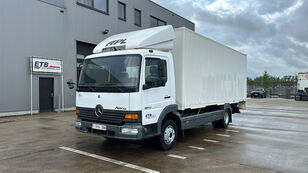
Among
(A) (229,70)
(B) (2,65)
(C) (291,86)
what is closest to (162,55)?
(A) (229,70)

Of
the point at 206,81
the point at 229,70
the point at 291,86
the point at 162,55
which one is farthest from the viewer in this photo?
the point at 291,86

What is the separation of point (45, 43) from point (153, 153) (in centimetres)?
1086

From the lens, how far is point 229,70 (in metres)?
9.45

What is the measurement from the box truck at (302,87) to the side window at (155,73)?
28286 mm

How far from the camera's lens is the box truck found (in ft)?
92.9

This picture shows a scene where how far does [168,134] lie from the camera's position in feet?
19.9

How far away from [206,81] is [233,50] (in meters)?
3.05

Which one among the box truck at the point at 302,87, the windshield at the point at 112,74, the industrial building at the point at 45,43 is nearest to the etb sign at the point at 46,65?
the industrial building at the point at 45,43

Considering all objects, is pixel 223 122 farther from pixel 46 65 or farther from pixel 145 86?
pixel 46 65

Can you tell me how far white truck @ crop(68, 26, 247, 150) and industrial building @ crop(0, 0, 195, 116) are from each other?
7989 millimetres

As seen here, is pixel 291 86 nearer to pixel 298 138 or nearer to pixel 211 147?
pixel 298 138

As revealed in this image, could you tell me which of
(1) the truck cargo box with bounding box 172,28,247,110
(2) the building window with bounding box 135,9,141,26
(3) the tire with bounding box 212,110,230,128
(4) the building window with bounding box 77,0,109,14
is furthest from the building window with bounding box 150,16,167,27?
(3) the tire with bounding box 212,110,230,128

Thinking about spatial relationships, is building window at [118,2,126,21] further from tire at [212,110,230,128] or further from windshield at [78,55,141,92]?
windshield at [78,55,141,92]

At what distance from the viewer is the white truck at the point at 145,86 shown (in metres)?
5.18
